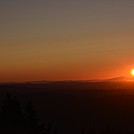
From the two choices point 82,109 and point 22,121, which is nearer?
point 22,121

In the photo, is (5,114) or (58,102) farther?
(58,102)

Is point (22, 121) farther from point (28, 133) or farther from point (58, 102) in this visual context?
point (58, 102)

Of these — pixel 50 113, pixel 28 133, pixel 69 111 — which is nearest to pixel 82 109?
pixel 69 111

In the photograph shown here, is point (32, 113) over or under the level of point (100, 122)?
over

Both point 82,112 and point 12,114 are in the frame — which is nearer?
point 12,114

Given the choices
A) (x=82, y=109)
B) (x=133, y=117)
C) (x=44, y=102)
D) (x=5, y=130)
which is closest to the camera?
(x=5, y=130)

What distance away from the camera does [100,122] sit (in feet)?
205

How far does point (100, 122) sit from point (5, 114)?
44.9 meters

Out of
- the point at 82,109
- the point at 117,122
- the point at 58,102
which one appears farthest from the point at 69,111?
the point at 117,122

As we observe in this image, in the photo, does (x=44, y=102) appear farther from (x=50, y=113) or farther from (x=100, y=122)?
(x=100, y=122)

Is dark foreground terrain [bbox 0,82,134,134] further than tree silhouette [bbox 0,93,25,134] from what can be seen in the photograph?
Yes

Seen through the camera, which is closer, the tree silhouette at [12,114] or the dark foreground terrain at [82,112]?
the tree silhouette at [12,114]

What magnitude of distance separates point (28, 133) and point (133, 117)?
58.6 metres

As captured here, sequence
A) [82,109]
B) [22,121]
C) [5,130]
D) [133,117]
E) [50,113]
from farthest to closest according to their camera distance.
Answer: [82,109], [50,113], [133,117], [22,121], [5,130]
